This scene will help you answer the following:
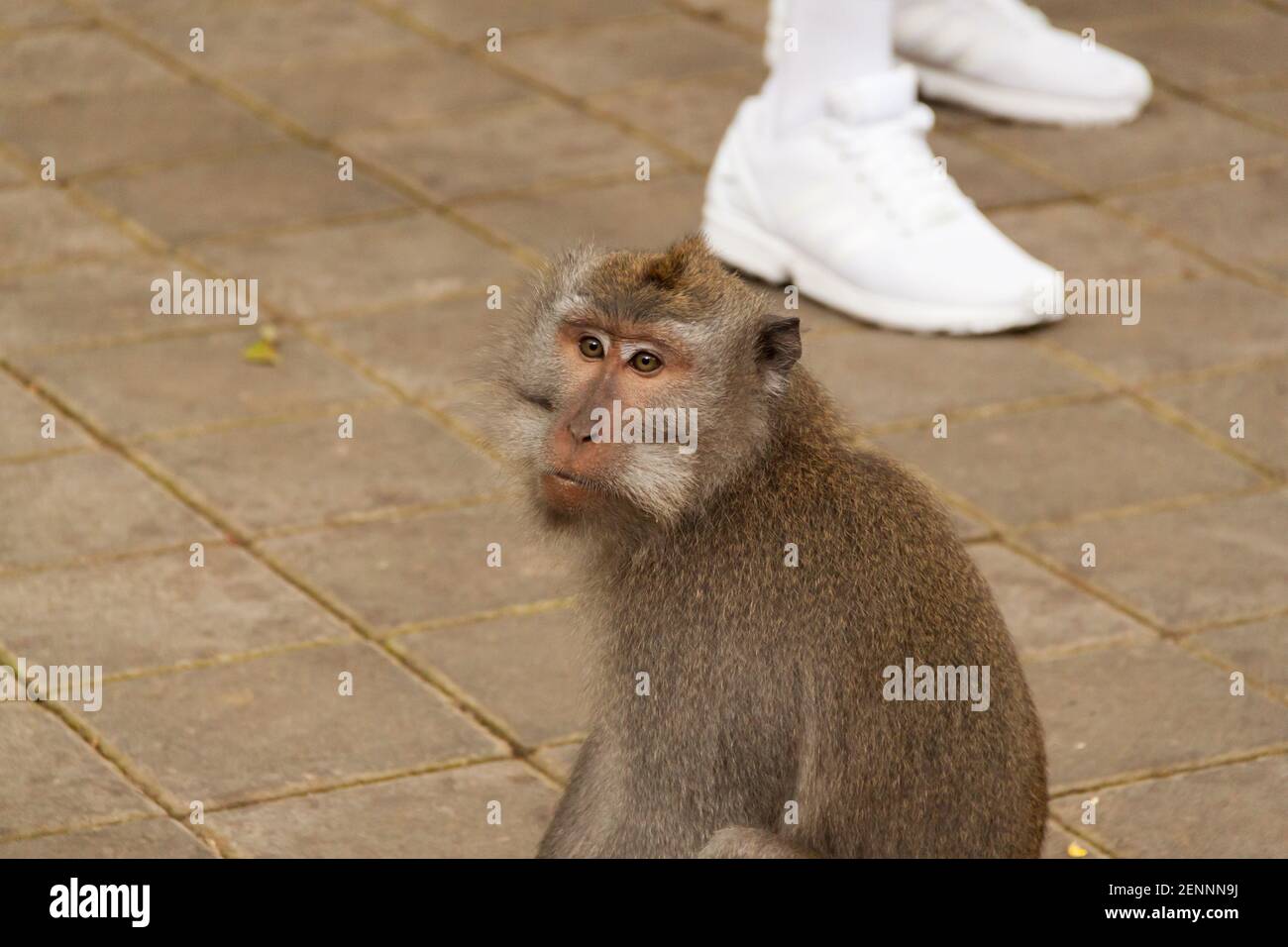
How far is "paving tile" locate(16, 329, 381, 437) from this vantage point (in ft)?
20.7

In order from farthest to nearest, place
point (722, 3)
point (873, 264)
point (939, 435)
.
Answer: point (722, 3)
point (873, 264)
point (939, 435)

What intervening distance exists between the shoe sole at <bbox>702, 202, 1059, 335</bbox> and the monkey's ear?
9.83 ft

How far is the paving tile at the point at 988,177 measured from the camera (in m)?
7.84

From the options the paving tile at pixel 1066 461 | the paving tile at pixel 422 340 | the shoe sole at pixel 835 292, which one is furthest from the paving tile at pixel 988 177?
the paving tile at pixel 422 340

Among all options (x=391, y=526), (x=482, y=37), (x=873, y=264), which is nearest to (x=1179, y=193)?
(x=873, y=264)

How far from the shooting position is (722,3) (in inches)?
371

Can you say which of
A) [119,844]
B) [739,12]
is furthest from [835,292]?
[119,844]

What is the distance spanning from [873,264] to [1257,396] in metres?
1.18

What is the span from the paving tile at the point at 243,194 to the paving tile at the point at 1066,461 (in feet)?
7.36

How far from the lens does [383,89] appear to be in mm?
8531

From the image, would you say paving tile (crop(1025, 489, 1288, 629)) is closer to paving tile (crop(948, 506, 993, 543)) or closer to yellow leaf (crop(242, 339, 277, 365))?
paving tile (crop(948, 506, 993, 543))

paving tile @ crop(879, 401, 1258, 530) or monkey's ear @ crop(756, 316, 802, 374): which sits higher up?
monkey's ear @ crop(756, 316, 802, 374)

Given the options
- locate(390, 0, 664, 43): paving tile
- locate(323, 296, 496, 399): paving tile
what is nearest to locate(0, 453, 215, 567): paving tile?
locate(323, 296, 496, 399): paving tile
